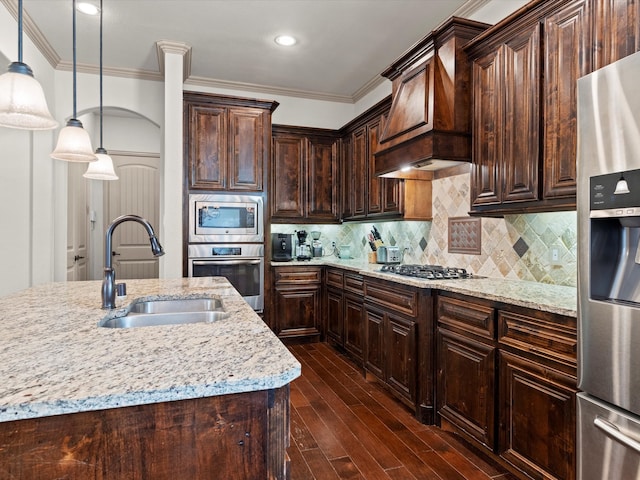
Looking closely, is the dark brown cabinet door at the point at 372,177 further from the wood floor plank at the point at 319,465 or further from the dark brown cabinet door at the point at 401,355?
the wood floor plank at the point at 319,465

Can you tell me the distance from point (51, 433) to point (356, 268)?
2.86 meters

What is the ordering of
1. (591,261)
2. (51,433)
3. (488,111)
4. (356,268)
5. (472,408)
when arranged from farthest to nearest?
(356,268), (488,111), (472,408), (591,261), (51,433)

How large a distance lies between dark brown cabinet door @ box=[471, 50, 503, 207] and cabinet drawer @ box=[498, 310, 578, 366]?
30.1 inches

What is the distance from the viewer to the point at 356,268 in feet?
11.4

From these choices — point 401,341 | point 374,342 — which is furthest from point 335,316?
point 401,341

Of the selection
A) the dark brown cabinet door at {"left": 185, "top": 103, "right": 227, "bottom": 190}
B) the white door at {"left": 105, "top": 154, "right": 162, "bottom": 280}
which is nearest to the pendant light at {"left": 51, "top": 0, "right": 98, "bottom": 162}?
the dark brown cabinet door at {"left": 185, "top": 103, "right": 227, "bottom": 190}

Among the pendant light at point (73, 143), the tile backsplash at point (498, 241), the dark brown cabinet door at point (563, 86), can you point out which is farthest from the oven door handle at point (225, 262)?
the dark brown cabinet door at point (563, 86)

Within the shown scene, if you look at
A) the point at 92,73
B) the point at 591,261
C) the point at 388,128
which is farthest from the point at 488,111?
the point at 92,73

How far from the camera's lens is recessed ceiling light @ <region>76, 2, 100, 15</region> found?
2980 mm

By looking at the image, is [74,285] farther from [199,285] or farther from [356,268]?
[356,268]

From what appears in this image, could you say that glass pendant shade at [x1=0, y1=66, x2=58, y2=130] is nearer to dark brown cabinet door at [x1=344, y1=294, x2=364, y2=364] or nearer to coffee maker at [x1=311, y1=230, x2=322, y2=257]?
dark brown cabinet door at [x1=344, y1=294, x2=364, y2=364]

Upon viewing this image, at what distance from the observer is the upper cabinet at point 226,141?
3.82 m

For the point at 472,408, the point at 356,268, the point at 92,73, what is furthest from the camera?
the point at 92,73

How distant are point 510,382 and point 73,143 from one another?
2517 millimetres
